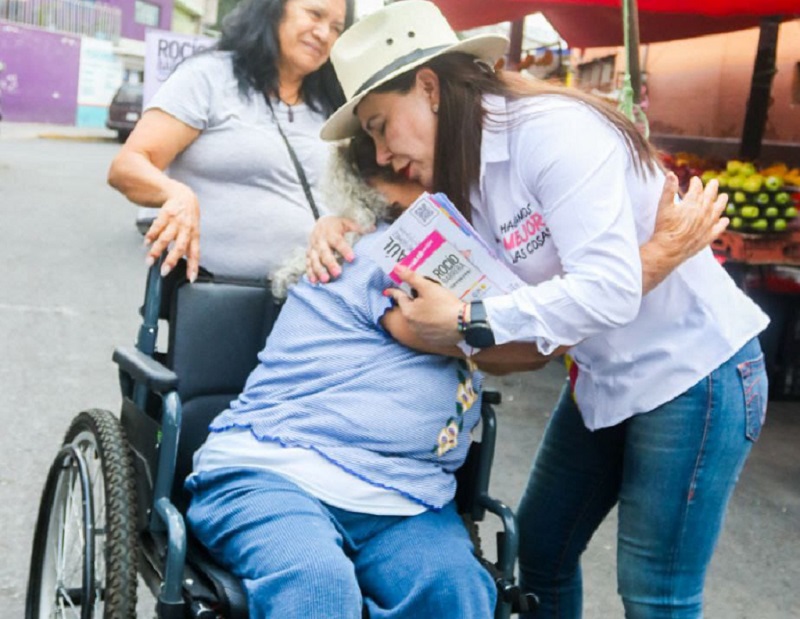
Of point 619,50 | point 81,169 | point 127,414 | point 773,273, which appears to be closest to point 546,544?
point 127,414

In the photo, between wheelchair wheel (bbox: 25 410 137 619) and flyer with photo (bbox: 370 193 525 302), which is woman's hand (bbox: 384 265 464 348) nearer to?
flyer with photo (bbox: 370 193 525 302)

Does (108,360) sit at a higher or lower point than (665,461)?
lower

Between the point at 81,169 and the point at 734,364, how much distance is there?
15.2m

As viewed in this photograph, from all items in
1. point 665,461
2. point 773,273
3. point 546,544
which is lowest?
point 773,273

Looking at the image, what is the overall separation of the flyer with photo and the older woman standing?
25.2 inches

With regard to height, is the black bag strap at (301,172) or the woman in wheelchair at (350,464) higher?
the black bag strap at (301,172)

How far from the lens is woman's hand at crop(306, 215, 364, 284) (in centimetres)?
219

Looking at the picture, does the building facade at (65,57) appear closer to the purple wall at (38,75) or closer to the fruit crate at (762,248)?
the purple wall at (38,75)

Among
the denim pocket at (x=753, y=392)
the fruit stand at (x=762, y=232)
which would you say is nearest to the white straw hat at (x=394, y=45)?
the denim pocket at (x=753, y=392)

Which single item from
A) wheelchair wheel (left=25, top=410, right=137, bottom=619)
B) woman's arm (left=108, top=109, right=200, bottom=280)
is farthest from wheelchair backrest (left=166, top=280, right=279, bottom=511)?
wheelchair wheel (left=25, top=410, right=137, bottom=619)

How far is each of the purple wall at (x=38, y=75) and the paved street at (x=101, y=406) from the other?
1797 cm

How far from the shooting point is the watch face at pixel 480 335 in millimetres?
1817

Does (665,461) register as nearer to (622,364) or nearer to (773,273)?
(622,364)

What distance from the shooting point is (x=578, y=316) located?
1753mm
